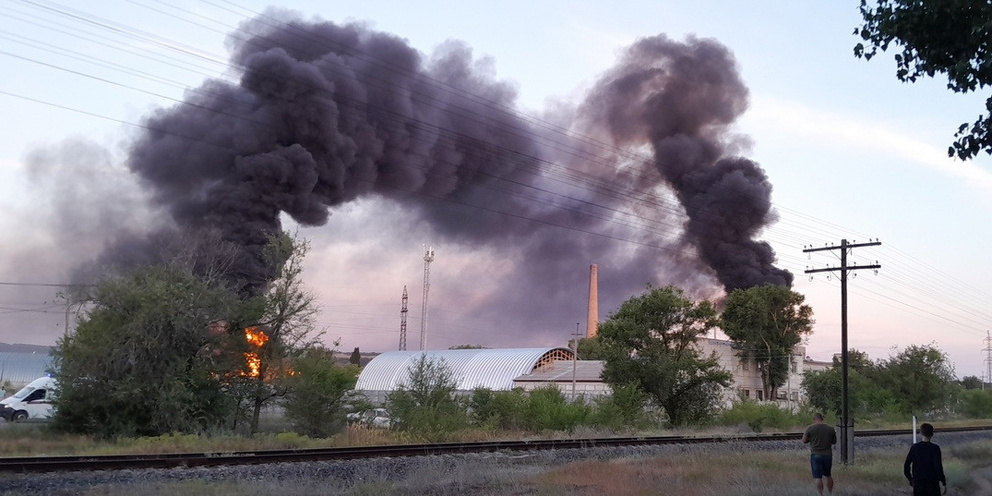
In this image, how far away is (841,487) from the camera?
17.3 metres

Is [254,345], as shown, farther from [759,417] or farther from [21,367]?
[21,367]

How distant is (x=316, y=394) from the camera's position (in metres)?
27.2

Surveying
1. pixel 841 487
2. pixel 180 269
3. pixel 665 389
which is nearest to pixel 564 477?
pixel 841 487

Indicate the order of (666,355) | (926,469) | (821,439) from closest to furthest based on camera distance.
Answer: (926,469) < (821,439) < (666,355)

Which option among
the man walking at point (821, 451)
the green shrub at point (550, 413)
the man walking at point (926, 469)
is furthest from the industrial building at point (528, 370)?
the man walking at point (926, 469)

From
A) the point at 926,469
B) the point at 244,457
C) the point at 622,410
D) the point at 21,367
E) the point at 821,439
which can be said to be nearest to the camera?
the point at 926,469

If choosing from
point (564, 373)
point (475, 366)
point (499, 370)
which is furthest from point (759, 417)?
point (475, 366)

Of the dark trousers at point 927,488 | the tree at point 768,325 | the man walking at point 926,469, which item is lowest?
the dark trousers at point 927,488

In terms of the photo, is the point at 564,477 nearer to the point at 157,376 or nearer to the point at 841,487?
the point at 841,487

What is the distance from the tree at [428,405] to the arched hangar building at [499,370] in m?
33.3

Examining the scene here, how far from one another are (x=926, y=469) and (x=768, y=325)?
6969 cm

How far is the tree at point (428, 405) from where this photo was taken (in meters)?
27.8

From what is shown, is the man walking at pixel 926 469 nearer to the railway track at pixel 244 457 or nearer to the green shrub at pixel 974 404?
the railway track at pixel 244 457

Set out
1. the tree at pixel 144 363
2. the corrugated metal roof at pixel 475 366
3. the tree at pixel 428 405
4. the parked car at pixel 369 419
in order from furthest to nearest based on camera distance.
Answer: the corrugated metal roof at pixel 475 366
the parked car at pixel 369 419
the tree at pixel 428 405
the tree at pixel 144 363
